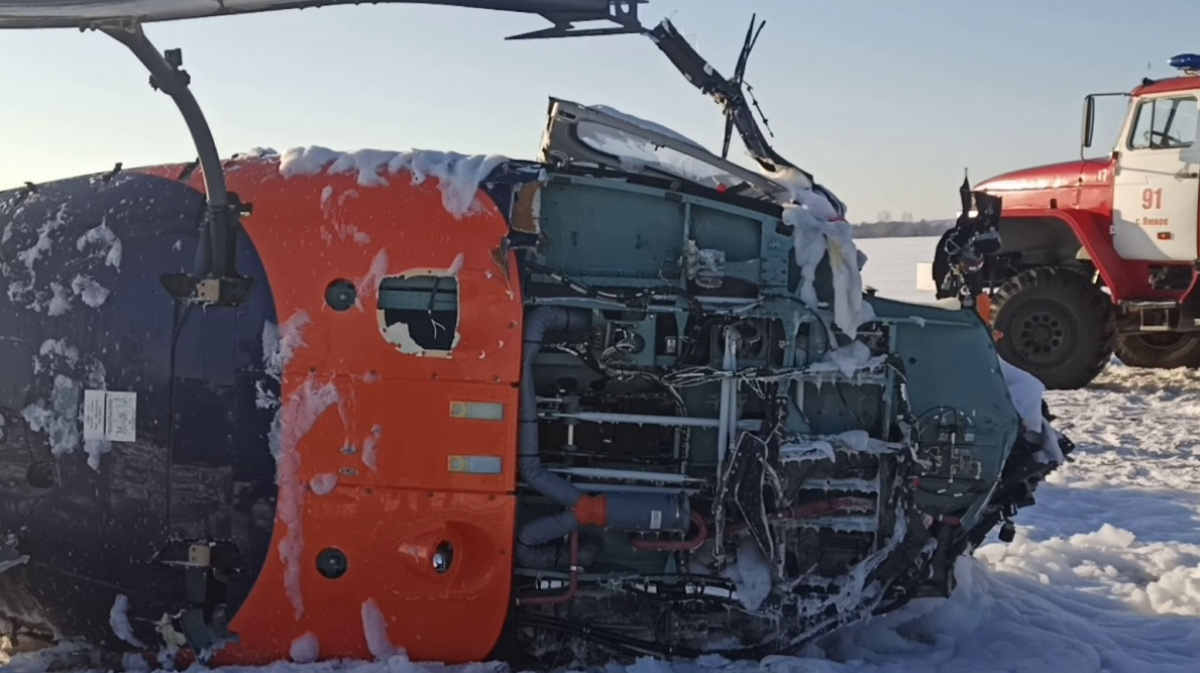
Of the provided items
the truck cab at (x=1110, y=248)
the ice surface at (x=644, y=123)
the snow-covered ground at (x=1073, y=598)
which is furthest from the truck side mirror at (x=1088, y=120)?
the ice surface at (x=644, y=123)

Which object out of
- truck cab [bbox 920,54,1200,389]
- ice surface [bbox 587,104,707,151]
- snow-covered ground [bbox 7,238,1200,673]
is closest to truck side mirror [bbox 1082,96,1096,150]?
truck cab [bbox 920,54,1200,389]

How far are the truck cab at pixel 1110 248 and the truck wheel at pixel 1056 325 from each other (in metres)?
0.01

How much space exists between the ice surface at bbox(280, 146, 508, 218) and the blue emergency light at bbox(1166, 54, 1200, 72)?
957cm

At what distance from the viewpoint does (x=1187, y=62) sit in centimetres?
1130

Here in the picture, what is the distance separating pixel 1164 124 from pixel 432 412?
32.4ft

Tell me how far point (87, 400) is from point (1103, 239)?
407 inches

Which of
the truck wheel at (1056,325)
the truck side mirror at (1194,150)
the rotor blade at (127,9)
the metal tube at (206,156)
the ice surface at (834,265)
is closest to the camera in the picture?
the rotor blade at (127,9)

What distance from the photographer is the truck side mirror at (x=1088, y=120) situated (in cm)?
1137

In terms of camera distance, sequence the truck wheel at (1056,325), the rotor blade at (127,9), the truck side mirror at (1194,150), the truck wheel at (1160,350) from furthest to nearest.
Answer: the truck wheel at (1160,350)
the truck wheel at (1056,325)
the truck side mirror at (1194,150)
the rotor blade at (127,9)

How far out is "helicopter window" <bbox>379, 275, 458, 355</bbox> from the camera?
4207 mm

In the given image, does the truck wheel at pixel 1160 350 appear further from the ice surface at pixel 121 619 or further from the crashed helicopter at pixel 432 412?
the ice surface at pixel 121 619

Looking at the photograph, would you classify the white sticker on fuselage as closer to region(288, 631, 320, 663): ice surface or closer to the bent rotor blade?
region(288, 631, 320, 663): ice surface

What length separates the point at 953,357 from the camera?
4789mm

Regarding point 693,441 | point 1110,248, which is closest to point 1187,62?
point 1110,248
